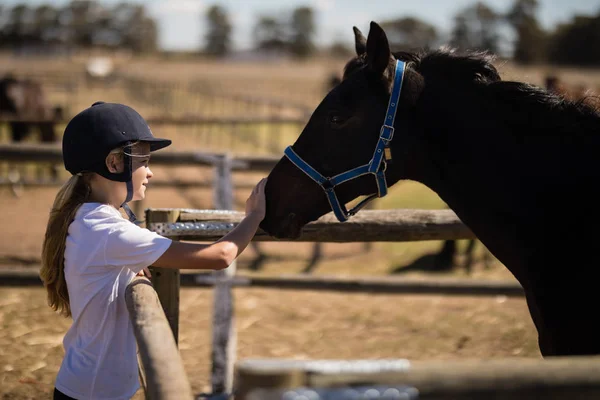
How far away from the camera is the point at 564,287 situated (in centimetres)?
221

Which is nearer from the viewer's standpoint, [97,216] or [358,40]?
[97,216]

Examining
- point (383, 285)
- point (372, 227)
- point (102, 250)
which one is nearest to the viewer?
point (102, 250)

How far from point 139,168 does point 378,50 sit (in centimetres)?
102

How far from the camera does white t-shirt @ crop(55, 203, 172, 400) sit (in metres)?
2.01

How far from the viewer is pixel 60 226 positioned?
2.08m

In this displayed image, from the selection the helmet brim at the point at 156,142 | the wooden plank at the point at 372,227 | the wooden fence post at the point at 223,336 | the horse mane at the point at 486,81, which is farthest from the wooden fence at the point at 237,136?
the helmet brim at the point at 156,142

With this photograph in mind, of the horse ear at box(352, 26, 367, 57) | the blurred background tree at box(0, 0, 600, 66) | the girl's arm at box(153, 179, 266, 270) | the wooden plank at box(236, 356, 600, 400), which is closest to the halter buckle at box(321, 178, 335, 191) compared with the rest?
the girl's arm at box(153, 179, 266, 270)

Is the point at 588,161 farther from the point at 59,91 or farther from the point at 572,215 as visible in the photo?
the point at 59,91

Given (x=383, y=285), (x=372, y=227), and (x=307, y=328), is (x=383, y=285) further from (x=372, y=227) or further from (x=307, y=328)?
(x=372, y=227)

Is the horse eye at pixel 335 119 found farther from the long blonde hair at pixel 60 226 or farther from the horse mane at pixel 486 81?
the long blonde hair at pixel 60 226

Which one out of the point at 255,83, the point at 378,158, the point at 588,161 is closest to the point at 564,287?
the point at 588,161

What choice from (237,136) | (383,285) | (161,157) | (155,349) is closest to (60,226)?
(155,349)

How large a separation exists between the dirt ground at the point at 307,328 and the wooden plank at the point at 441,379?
3.14m

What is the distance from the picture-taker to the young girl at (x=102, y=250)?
202 cm
